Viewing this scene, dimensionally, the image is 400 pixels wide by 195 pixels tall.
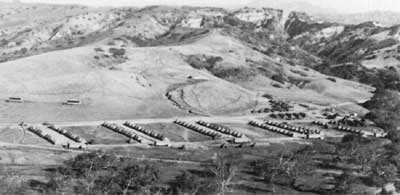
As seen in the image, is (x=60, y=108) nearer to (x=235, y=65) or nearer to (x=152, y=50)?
(x=152, y=50)

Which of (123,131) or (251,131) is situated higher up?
(123,131)

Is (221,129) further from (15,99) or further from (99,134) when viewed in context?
(15,99)

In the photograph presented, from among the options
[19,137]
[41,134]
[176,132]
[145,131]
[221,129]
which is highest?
[41,134]

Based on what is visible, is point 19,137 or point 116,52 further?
point 116,52

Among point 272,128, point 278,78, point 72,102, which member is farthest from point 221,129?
point 278,78

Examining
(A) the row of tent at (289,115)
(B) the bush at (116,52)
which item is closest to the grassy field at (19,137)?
(A) the row of tent at (289,115)

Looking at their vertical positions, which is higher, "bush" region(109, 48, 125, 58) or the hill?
"bush" region(109, 48, 125, 58)

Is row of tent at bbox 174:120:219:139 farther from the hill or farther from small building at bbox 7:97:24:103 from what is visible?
small building at bbox 7:97:24:103

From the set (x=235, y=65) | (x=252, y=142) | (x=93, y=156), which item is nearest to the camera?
(x=93, y=156)

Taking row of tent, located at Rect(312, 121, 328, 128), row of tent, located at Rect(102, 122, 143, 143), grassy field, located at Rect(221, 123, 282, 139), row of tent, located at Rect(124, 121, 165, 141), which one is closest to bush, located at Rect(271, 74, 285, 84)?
row of tent, located at Rect(312, 121, 328, 128)

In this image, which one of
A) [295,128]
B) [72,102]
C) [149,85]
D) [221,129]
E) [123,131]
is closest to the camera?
[123,131]

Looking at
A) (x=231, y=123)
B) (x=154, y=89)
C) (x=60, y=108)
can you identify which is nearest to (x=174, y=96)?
(x=154, y=89)
